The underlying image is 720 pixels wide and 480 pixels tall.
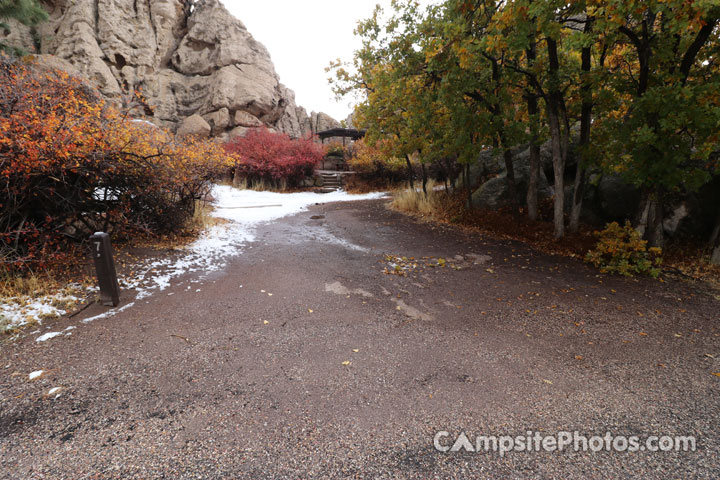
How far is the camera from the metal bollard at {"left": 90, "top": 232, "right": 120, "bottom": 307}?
335cm

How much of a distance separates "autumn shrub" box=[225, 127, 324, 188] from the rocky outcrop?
6.25 m

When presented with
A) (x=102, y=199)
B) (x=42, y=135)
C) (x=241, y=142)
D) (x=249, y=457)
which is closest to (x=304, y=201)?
(x=241, y=142)

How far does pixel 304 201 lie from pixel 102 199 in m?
8.98

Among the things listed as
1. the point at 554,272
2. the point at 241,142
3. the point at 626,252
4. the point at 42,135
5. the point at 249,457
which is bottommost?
the point at 249,457

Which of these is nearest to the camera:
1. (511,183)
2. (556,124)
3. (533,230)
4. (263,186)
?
(556,124)

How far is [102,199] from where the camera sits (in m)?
4.76

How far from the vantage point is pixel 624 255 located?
482 cm

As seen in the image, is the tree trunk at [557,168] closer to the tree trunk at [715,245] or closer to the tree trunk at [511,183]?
the tree trunk at [511,183]

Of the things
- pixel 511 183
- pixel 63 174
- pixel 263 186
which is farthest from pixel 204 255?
pixel 263 186

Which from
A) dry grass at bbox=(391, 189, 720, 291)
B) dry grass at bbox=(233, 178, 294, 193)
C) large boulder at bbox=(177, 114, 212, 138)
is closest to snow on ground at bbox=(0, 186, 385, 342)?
dry grass at bbox=(233, 178, 294, 193)

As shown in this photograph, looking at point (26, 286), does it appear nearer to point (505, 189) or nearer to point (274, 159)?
point (505, 189)

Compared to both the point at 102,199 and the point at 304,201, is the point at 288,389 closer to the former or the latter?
the point at 102,199

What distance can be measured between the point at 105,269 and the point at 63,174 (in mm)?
1465

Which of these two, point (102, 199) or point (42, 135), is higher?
point (42, 135)
